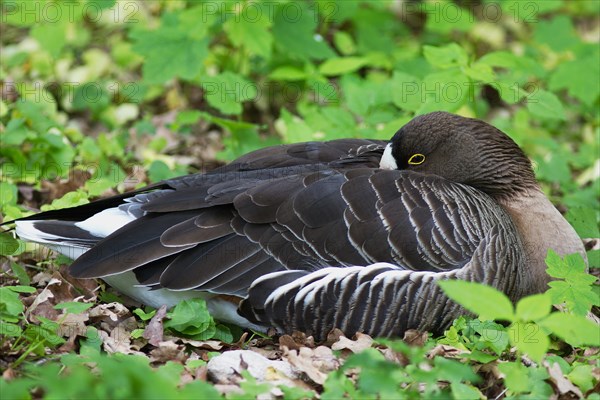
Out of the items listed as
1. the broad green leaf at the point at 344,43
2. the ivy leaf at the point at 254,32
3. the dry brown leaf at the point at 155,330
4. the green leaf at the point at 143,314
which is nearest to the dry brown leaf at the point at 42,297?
the green leaf at the point at 143,314

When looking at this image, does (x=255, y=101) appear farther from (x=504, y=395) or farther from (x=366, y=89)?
(x=504, y=395)

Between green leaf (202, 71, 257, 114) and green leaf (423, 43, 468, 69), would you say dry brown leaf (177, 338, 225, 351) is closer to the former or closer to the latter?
green leaf (202, 71, 257, 114)

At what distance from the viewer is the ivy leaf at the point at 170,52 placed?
801cm

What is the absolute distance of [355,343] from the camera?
5.25 meters

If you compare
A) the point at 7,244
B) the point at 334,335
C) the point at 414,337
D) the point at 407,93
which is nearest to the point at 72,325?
the point at 7,244

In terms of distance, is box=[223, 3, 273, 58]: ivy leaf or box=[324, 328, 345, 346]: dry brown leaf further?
box=[223, 3, 273, 58]: ivy leaf

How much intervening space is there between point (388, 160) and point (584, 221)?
1906mm

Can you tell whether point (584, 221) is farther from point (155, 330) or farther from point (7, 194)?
point (7, 194)

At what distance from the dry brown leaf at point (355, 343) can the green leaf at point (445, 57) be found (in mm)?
2812

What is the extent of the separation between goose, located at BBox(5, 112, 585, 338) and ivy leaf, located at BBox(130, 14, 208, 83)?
2.39 metres

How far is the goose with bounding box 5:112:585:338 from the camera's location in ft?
17.8

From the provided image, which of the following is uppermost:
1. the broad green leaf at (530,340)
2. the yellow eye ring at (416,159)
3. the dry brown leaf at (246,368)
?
the yellow eye ring at (416,159)

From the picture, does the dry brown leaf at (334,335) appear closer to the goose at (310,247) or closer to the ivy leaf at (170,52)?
the goose at (310,247)

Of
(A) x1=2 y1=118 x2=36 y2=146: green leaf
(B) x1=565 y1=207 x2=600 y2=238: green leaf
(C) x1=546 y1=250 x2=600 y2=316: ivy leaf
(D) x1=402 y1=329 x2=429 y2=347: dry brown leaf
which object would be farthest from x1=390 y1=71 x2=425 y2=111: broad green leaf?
(A) x1=2 y1=118 x2=36 y2=146: green leaf
